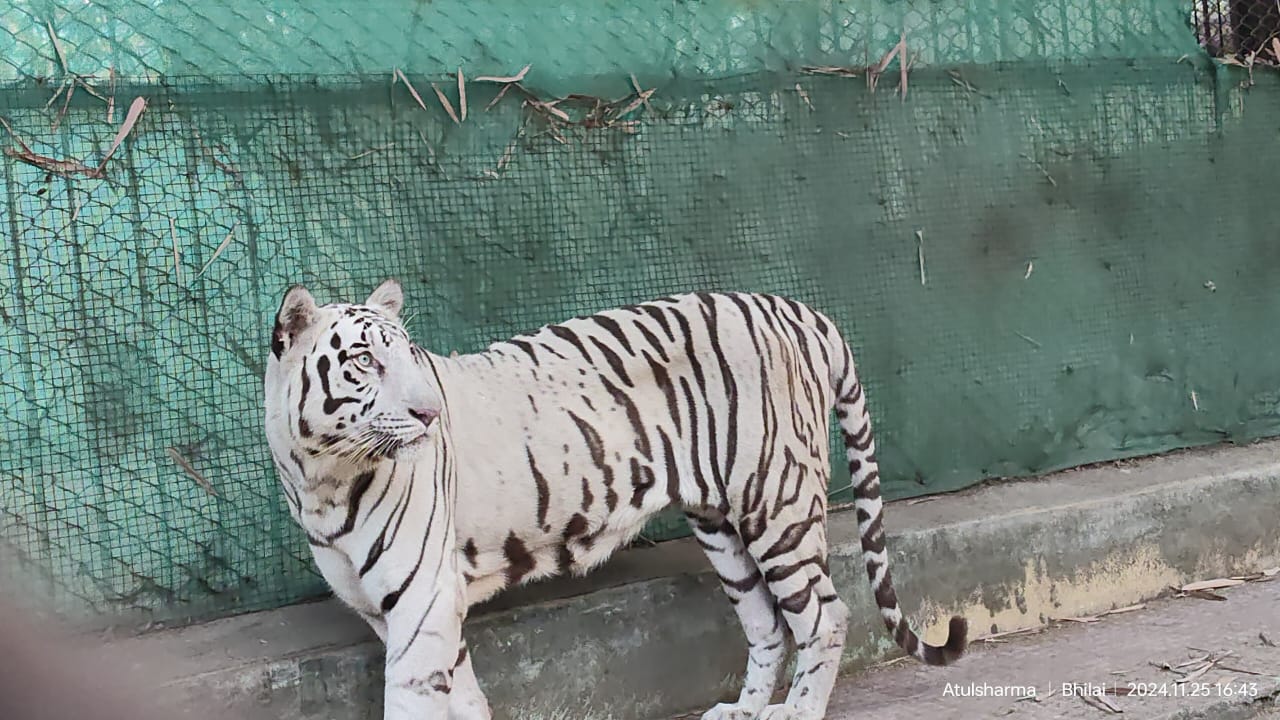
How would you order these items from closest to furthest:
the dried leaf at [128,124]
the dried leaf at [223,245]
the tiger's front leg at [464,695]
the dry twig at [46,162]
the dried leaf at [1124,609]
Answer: the tiger's front leg at [464,695] → the dry twig at [46,162] → the dried leaf at [128,124] → the dried leaf at [223,245] → the dried leaf at [1124,609]

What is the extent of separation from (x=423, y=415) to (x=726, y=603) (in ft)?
5.30

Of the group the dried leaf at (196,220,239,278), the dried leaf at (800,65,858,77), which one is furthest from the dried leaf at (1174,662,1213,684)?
the dried leaf at (196,220,239,278)

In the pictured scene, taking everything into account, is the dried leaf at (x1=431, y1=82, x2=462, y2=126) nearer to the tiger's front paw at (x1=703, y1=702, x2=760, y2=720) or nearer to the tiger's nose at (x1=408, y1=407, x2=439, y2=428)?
the tiger's nose at (x1=408, y1=407, x2=439, y2=428)

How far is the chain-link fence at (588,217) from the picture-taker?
357cm

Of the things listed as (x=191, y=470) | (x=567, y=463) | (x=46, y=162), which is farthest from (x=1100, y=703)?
(x=46, y=162)

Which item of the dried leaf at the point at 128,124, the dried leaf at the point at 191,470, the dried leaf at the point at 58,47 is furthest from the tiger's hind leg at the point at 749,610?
the dried leaf at the point at 58,47

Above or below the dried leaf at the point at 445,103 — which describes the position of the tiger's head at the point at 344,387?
below

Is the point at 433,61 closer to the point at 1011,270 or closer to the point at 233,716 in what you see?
the point at 233,716

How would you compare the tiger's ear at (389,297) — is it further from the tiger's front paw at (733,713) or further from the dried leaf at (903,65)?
the dried leaf at (903,65)

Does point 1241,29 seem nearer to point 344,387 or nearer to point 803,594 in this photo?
point 803,594

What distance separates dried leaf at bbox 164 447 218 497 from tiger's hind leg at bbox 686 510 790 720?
162 cm

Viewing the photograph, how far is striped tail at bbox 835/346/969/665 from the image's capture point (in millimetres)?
3734

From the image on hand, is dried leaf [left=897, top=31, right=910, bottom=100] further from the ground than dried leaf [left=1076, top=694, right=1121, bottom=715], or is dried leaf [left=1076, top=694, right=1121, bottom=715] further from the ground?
dried leaf [left=897, top=31, right=910, bottom=100]

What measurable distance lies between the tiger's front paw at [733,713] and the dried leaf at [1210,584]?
7.40 ft
